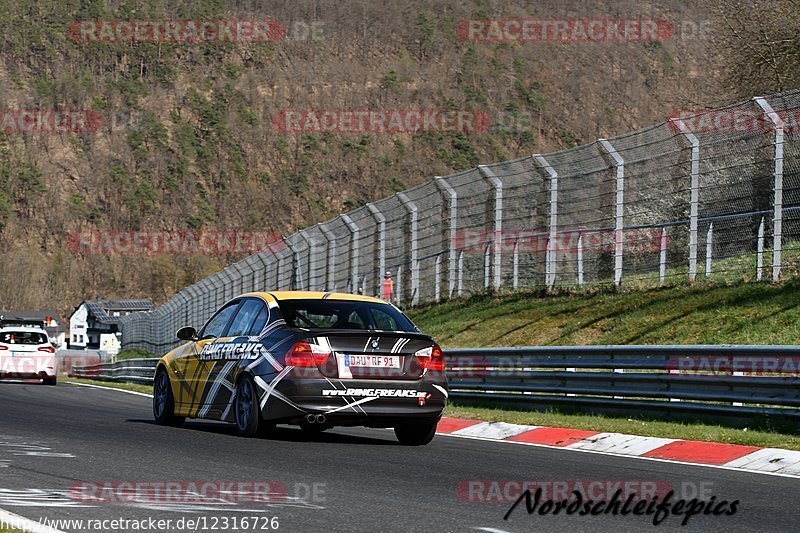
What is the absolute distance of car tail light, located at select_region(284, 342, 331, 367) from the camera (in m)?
11.0

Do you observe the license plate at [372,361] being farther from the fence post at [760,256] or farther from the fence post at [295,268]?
the fence post at [295,268]

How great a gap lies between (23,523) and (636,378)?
817 cm

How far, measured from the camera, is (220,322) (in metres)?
13.0

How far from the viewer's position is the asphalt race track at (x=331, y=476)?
6.76 meters

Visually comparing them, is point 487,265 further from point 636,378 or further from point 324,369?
point 324,369

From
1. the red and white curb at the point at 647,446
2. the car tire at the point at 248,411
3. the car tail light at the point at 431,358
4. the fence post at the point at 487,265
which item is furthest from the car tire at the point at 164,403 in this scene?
the fence post at the point at 487,265

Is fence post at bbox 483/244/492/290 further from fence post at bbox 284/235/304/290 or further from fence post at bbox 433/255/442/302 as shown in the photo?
fence post at bbox 284/235/304/290

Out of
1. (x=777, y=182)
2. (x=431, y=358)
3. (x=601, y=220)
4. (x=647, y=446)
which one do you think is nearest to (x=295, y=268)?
(x=601, y=220)

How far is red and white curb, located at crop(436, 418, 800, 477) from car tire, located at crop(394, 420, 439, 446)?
1105 millimetres

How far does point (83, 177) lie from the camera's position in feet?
551

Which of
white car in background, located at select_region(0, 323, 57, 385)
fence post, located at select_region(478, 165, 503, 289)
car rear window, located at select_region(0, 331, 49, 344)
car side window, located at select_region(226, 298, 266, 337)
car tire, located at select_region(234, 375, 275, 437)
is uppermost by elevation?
fence post, located at select_region(478, 165, 503, 289)

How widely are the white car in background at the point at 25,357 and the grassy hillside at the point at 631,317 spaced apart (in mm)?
9079

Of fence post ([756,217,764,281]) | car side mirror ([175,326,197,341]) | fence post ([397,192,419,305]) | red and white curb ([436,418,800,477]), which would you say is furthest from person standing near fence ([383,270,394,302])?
car side mirror ([175,326,197,341])

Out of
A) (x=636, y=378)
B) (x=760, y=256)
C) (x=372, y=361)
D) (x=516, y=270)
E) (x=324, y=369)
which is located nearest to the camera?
(x=324, y=369)
